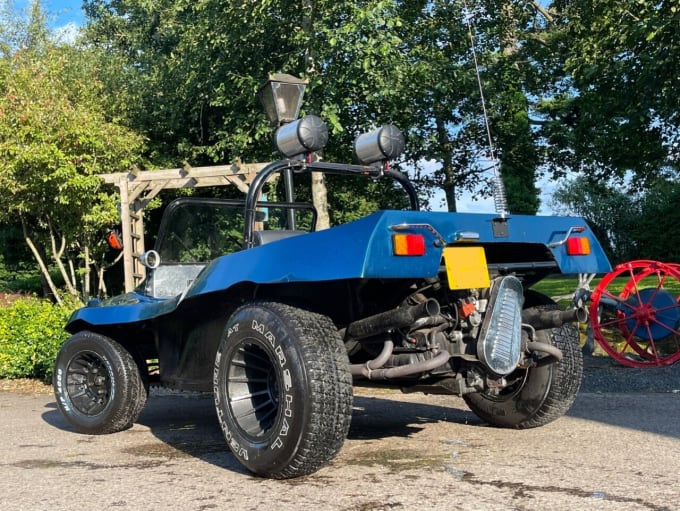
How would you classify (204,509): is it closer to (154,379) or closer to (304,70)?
(154,379)

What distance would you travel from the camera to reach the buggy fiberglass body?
3.83 metres

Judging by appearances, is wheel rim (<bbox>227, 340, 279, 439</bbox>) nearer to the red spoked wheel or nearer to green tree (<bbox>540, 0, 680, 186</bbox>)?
the red spoked wheel

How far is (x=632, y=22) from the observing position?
1241 cm

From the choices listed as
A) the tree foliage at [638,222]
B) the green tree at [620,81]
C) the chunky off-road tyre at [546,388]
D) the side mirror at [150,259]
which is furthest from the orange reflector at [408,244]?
the tree foliage at [638,222]

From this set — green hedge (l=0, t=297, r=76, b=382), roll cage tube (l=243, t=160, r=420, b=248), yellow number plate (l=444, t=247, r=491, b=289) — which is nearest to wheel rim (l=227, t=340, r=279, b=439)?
roll cage tube (l=243, t=160, r=420, b=248)

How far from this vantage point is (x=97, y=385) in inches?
234

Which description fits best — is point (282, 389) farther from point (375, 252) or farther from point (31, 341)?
point (31, 341)

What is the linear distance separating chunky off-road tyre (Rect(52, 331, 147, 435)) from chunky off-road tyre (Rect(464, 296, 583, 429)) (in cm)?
247

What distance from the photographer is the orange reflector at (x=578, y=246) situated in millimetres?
4484

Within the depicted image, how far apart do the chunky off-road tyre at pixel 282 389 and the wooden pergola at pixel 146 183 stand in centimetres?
734

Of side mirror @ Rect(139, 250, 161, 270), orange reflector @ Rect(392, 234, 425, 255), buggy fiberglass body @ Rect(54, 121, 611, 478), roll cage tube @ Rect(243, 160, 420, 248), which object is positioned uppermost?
roll cage tube @ Rect(243, 160, 420, 248)

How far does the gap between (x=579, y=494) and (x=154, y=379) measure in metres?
3.29

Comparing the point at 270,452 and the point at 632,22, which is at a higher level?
the point at 632,22

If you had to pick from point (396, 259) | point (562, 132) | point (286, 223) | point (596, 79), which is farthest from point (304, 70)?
point (396, 259)
